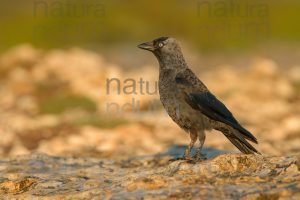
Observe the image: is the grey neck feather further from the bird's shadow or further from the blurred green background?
the blurred green background

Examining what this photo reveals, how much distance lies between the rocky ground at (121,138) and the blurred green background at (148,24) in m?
28.0

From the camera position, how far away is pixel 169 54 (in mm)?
11328

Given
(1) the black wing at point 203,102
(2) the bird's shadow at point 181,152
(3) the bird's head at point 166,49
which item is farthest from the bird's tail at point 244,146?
(2) the bird's shadow at point 181,152

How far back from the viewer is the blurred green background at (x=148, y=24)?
5788 centimetres

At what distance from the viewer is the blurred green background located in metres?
57.9

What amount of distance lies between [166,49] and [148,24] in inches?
2245

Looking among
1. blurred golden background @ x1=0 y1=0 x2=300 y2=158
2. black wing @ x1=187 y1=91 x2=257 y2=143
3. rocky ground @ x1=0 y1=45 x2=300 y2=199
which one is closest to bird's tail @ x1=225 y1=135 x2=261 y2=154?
black wing @ x1=187 y1=91 x2=257 y2=143

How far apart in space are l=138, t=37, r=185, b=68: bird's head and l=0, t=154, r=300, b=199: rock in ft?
5.86

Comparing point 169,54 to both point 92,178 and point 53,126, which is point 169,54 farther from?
point 53,126

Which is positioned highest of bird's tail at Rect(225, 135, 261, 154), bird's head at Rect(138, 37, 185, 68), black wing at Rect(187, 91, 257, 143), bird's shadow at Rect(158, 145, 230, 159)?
bird's head at Rect(138, 37, 185, 68)

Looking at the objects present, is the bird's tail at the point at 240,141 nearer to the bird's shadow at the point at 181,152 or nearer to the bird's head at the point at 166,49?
the bird's head at the point at 166,49

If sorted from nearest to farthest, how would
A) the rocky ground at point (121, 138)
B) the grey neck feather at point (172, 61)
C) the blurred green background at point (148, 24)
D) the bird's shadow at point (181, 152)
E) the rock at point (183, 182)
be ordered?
the rock at point (183, 182) → the rocky ground at point (121, 138) → the grey neck feather at point (172, 61) → the bird's shadow at point (181, 152) → the blurred green background at point (148, 24)

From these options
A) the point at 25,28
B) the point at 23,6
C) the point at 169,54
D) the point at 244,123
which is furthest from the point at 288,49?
the point at 169,54

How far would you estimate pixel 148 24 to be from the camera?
6812 centimetres
